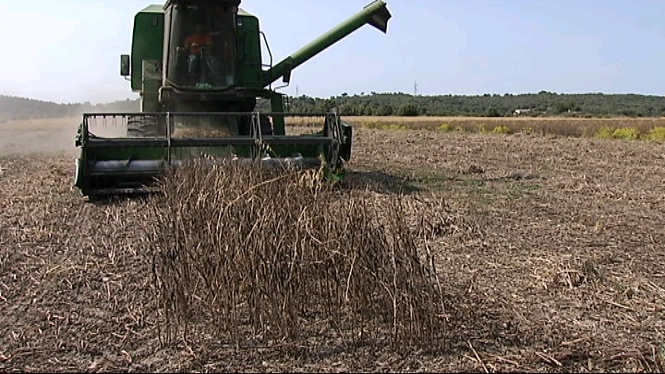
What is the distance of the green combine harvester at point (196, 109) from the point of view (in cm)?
983

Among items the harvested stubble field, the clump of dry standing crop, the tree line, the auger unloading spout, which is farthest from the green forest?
the clump of dry standing crop

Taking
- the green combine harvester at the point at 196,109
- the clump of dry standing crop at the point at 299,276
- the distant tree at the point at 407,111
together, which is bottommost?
the distant tree at the point at 407,111

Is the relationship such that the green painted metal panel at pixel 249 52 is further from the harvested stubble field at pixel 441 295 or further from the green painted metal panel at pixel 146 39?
the harvested stubble field at pixel 441 295

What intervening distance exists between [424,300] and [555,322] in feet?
3.27

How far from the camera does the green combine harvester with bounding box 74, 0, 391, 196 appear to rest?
9828 mm

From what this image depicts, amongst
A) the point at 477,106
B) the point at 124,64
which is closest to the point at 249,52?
the point at 124,64

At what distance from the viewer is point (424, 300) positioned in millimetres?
4312

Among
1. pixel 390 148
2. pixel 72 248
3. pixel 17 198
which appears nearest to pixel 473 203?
pixel 72 248

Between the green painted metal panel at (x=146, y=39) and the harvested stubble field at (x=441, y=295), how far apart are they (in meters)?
2.62

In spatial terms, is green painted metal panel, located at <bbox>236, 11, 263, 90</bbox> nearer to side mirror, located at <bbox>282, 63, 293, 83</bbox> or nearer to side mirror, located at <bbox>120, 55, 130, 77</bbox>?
side mirror, located at <bbox>282, 63, 293, 83</bbox>

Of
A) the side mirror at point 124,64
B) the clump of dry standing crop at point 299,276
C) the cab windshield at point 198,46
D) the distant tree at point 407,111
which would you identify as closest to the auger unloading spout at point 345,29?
the cab windshield at point 198,46

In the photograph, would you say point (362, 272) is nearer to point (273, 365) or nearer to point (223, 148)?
point (273, 365)

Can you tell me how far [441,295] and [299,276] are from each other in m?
0.84

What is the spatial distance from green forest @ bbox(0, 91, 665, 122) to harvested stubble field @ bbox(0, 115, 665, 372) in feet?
90.9
